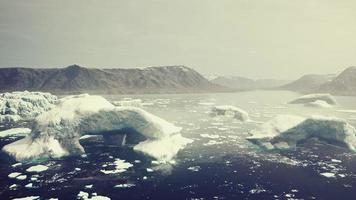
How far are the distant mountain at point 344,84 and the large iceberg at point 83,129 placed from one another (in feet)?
561

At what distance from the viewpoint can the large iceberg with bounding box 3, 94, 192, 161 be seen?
25.6 metres

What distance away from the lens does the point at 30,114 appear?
57844mm

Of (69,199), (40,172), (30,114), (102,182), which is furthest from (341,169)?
(30,114)

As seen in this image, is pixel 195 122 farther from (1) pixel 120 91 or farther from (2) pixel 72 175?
(1) pixel 120 91

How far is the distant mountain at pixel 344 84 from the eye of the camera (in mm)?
175375

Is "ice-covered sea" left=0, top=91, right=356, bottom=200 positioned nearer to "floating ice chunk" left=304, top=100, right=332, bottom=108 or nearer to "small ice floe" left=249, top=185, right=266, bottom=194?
"small ice floe" left=249, top=185, right=266, bottom=194

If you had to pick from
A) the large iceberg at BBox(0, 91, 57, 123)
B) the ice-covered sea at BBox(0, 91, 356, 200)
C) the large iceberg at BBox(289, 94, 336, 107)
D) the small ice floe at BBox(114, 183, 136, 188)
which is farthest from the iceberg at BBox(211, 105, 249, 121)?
the large iceberg at BBox(289, 94, 336, 107)

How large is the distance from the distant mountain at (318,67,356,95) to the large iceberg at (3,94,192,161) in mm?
171108

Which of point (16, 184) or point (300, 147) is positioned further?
point (300, 147)

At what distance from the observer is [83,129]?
27.5m

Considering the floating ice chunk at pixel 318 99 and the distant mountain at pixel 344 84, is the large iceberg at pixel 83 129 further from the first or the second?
the distant mountain at pixel 344 84

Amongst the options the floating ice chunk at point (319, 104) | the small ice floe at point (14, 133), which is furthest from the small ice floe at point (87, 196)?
the floating ice chunk at point (319, 104)

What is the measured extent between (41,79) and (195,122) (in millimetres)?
173354

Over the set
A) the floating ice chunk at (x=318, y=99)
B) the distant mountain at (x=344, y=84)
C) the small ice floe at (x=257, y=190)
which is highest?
the distant mountain at (x=344, y=84)
